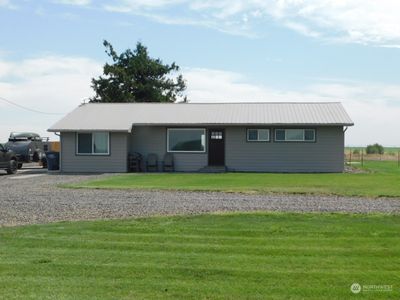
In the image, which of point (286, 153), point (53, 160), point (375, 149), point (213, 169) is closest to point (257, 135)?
point (286, 153)

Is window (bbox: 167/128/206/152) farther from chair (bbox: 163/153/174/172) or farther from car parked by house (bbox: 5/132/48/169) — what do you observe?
car parked by house (bbox: 5/132/48/169)

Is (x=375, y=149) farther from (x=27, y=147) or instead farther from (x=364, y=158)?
(x=27, y=147)

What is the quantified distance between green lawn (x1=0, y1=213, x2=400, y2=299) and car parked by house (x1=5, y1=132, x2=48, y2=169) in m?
25.6

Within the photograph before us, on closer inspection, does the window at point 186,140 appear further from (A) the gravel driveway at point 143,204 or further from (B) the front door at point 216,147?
(A) the gravel driveway at point 143,204

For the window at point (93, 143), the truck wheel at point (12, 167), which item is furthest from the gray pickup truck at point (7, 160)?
the window at point (93, 143)

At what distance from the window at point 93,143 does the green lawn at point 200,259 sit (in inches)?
732

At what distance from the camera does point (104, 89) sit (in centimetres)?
5181

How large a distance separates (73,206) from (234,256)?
6674 mm

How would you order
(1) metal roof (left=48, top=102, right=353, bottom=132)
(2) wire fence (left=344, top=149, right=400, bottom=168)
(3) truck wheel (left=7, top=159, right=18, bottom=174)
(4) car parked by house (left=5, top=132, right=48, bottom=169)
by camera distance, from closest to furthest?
(3) truck wheel (left=7, top=159, right=18, bottom=174)
(1) metal roof (left=48, top=102, right=353, bottom=132)
(4) car parked by house (left=5, top=132, right=48, bottom=169)
(2) wire fence (left=344, top=149, right=400, bottom=168)

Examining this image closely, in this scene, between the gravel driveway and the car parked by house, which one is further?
the car parked by house

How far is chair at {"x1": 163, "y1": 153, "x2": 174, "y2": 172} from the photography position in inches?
1117

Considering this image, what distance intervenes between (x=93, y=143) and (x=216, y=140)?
631cm

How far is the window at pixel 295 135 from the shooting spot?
90.5ft

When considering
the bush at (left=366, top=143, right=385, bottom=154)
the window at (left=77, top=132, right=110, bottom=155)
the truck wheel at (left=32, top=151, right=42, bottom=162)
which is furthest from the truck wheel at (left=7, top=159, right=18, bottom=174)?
the bush at (left=366, top=143, right=385, bottom=154)
